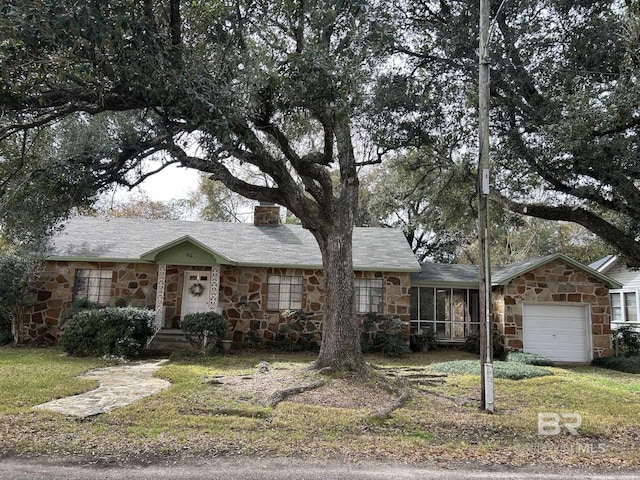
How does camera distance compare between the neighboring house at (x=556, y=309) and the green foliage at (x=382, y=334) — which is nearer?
the green foliage at (x=382, y=334)

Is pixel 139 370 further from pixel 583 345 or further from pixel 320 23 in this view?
pixel 583 345

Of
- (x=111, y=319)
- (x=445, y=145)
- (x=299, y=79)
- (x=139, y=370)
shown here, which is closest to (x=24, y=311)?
(x=111, y=319)

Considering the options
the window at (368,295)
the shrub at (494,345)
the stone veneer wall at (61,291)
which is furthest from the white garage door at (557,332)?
the stone veneer wall at (61,291)

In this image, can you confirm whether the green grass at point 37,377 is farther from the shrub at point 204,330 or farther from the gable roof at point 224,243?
the gable roof at point 224,243

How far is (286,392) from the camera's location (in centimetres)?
770

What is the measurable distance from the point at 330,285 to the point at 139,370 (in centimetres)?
472

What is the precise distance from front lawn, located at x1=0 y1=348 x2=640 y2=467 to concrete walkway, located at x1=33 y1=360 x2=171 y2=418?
0.28 meters

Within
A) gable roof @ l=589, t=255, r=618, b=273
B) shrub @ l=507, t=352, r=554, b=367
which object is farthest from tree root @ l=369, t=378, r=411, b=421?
gable roof @ l=589, t=255, r=618, b=273

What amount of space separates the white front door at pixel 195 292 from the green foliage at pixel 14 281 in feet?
14.6

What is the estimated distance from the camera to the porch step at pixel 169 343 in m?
13.4

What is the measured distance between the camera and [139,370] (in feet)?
34.2

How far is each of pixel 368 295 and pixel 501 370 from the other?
17.9ft

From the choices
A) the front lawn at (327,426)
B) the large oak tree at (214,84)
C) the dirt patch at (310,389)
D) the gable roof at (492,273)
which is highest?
the large oak tree at (214,84)

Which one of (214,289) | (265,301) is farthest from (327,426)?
(265,301)
